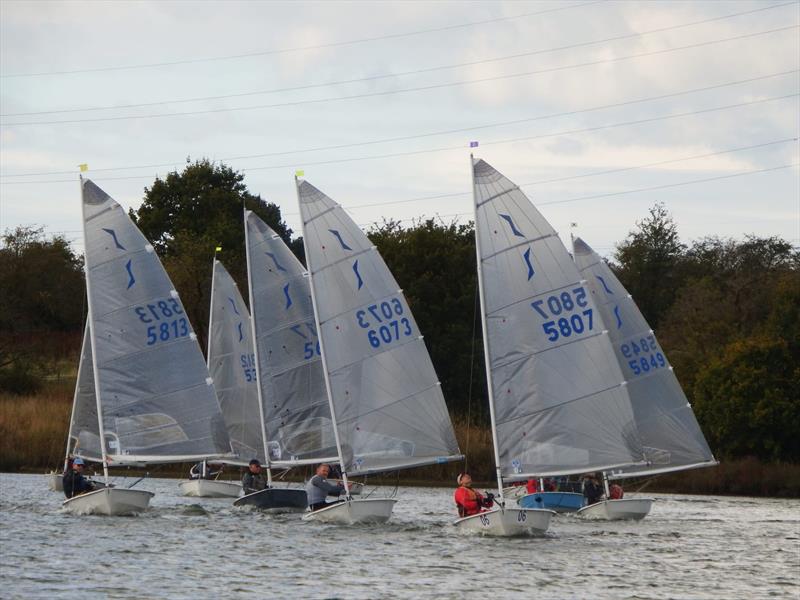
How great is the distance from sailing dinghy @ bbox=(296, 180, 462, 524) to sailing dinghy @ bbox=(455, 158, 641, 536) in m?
2.44

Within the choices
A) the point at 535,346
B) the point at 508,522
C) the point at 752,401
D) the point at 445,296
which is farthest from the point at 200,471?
the point at 445,296

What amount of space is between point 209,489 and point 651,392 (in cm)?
1444

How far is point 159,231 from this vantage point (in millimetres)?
91125

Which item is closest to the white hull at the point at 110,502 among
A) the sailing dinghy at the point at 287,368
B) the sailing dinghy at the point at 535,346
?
the sailing dinghy at the point at 287,368

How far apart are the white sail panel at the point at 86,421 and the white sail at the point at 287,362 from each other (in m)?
4.51

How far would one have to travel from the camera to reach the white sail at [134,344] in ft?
117

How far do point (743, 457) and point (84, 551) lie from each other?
32.2 meters

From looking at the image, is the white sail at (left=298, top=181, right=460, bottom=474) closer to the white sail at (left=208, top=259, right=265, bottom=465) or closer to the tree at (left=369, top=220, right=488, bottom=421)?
the white sail at (left=208, top=259, right=265, bottom=465)

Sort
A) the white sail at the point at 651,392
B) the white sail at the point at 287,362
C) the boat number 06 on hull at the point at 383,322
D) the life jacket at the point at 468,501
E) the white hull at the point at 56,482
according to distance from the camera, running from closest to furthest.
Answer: the life jacket at the point at 468,501 < the boat number 06 on hull at the point at 383,322 < the white sail at the point at 287,362 < the white sail at the point at 651,392 < the white hull at the point at 56,482

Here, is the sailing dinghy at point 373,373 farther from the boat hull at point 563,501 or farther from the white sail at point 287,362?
the boat hull at point 563,501

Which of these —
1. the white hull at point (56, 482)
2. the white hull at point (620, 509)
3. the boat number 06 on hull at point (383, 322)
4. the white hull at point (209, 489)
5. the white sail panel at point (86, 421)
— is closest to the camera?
the boat number 06 on hull at point (383, 322)

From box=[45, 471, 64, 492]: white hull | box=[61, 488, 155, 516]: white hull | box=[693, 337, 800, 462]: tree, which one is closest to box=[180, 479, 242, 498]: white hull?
box=[45, 471, 64, 492]: white hull

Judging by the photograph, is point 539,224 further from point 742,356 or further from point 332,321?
point 742,356

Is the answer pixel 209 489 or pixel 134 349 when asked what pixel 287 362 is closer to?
pixel 134 349
